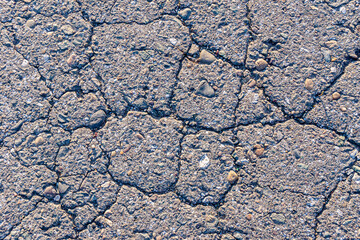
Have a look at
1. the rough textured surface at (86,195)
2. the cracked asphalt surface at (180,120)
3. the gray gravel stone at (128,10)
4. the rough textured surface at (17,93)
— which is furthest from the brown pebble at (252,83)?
the rough textured surface at (17,93)

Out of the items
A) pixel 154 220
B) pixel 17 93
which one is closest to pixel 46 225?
pixel 154 220

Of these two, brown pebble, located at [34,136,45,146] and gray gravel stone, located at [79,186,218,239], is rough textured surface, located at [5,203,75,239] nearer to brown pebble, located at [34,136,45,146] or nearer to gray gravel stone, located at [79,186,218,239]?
gray gravel stone, located at [79,186,218,239]

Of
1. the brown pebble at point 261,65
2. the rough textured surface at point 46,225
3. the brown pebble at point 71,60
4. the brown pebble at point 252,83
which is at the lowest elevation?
the rough textured surface at point 46,225

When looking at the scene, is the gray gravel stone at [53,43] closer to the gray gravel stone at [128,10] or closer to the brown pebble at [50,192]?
the gray gravel stone at [128,10]

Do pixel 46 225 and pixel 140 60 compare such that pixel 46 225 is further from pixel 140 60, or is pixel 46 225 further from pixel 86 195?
pixel 140 60

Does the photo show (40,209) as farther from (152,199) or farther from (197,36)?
(197,36)

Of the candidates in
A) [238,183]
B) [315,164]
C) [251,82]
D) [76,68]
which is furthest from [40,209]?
[315,164]
